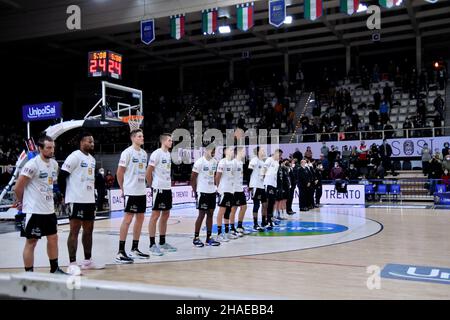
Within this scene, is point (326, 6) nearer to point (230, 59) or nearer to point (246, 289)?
point (230, 59)

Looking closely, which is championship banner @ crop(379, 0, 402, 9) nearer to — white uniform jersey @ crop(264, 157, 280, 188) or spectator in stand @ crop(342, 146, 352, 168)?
spectator in stand @ crop(342, 146, 352, 168)

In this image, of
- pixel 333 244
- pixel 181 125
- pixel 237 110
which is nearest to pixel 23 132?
pixel 181 125

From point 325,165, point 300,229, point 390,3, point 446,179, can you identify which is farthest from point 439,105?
point 300,229

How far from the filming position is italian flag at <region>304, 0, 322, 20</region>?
17.1 m

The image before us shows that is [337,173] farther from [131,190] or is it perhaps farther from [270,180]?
[131,190]

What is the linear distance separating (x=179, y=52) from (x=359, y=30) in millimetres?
11462

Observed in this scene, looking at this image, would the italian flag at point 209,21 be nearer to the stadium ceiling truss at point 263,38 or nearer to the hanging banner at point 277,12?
the stadium ceiling truss at point 263,38

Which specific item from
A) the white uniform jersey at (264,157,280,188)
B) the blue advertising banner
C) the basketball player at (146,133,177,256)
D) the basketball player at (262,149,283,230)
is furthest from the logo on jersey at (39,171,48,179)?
the blue advertising banner

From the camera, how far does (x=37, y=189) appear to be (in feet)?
17.5

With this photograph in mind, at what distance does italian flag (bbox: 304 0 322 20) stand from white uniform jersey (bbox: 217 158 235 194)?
10.2 metres

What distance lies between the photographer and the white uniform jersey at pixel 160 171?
24.4 ft

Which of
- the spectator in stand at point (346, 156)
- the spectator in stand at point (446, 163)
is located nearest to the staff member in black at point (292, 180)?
the spectator in stand at point (346, 156)

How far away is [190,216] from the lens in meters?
14.2

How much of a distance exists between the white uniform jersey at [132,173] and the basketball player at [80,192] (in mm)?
614
